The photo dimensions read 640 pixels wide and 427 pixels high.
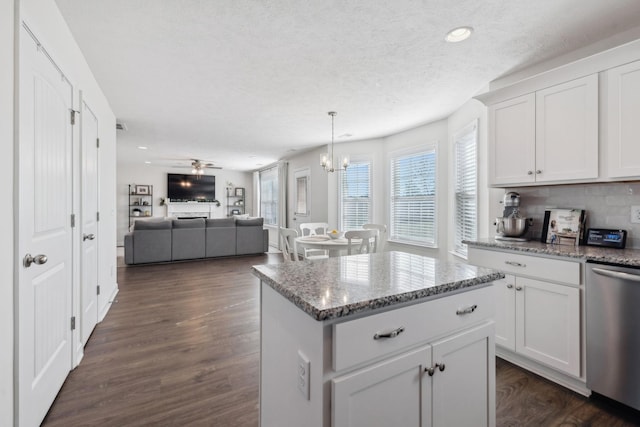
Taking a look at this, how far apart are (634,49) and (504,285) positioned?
175 cm

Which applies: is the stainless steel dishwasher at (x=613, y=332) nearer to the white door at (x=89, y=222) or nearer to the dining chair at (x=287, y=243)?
the dining chair at (x=287, y=243)

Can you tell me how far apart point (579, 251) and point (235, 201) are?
10.2 m

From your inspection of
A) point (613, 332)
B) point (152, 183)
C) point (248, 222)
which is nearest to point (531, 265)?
point (613, 332)

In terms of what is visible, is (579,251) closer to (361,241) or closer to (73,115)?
(361,241)

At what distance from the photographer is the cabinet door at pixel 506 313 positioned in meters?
2.20

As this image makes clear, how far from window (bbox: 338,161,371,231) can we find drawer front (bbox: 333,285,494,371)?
4.33 metres

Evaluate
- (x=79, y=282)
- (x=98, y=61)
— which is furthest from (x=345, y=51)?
(x=79, y=282)

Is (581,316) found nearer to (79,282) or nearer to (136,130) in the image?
(79,282)

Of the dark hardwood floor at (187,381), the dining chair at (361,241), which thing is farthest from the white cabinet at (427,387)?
the dining chair at (361,241)

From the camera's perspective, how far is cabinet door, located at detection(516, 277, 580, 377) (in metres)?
1.89

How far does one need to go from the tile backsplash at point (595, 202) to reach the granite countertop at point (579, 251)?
233mm

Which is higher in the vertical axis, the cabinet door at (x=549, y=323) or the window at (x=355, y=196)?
the window at (x=355, y=196)

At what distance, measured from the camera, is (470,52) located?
7.88ft

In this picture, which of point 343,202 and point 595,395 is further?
point 343,202
